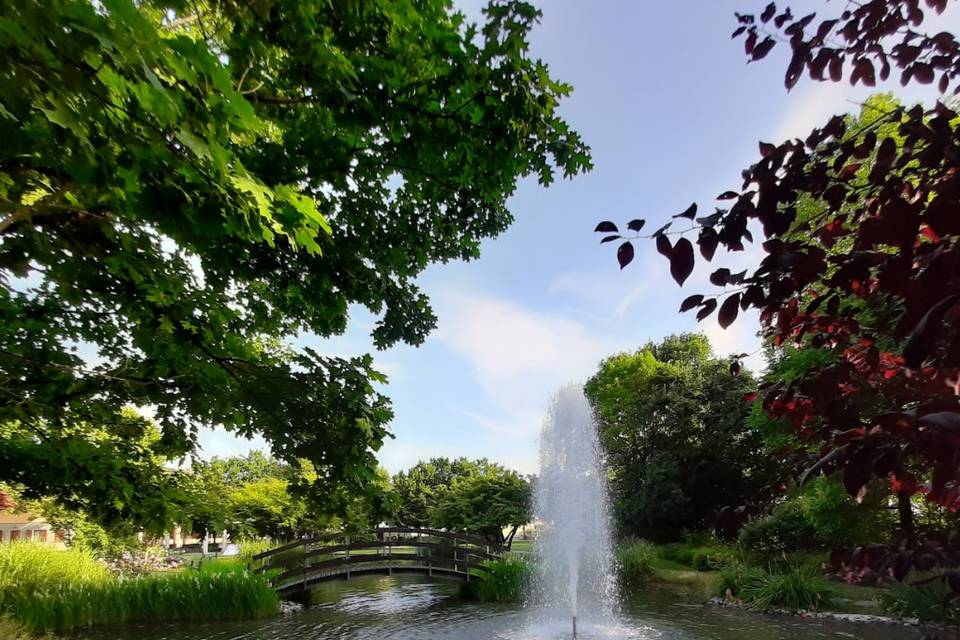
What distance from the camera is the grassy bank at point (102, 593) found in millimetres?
10367

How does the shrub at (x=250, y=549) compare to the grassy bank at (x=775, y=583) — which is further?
the shrub at (x=250, y=549)

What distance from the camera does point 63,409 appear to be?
18.2 ft

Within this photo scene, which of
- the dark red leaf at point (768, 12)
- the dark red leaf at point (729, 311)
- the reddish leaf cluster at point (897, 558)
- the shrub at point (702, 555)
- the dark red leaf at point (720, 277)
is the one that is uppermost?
the dark red leaf at point (768, 12)

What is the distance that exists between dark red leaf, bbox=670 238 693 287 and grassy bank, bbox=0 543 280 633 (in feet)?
43.0

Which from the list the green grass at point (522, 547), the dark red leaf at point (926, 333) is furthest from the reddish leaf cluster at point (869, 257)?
the green grass at point (522, 547)

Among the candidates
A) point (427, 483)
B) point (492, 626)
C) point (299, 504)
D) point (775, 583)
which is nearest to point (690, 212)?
point (299, 504)

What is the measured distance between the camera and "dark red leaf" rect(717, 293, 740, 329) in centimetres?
168

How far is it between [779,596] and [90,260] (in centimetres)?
1500

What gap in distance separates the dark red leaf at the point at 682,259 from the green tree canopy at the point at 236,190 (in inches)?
60.8

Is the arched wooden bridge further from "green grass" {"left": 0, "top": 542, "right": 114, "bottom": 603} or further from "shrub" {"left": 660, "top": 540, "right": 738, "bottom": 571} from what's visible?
"shrub" {"left": 660, "top": 540, "right": 738, "bottom": 571}

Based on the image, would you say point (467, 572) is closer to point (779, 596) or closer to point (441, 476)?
point (779, 596)

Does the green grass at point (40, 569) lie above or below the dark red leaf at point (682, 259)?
below

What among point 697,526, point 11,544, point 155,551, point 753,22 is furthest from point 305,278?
point 697,526

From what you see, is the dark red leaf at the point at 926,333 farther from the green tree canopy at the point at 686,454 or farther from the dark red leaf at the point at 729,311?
the green tree canopy at the point at 686,454
